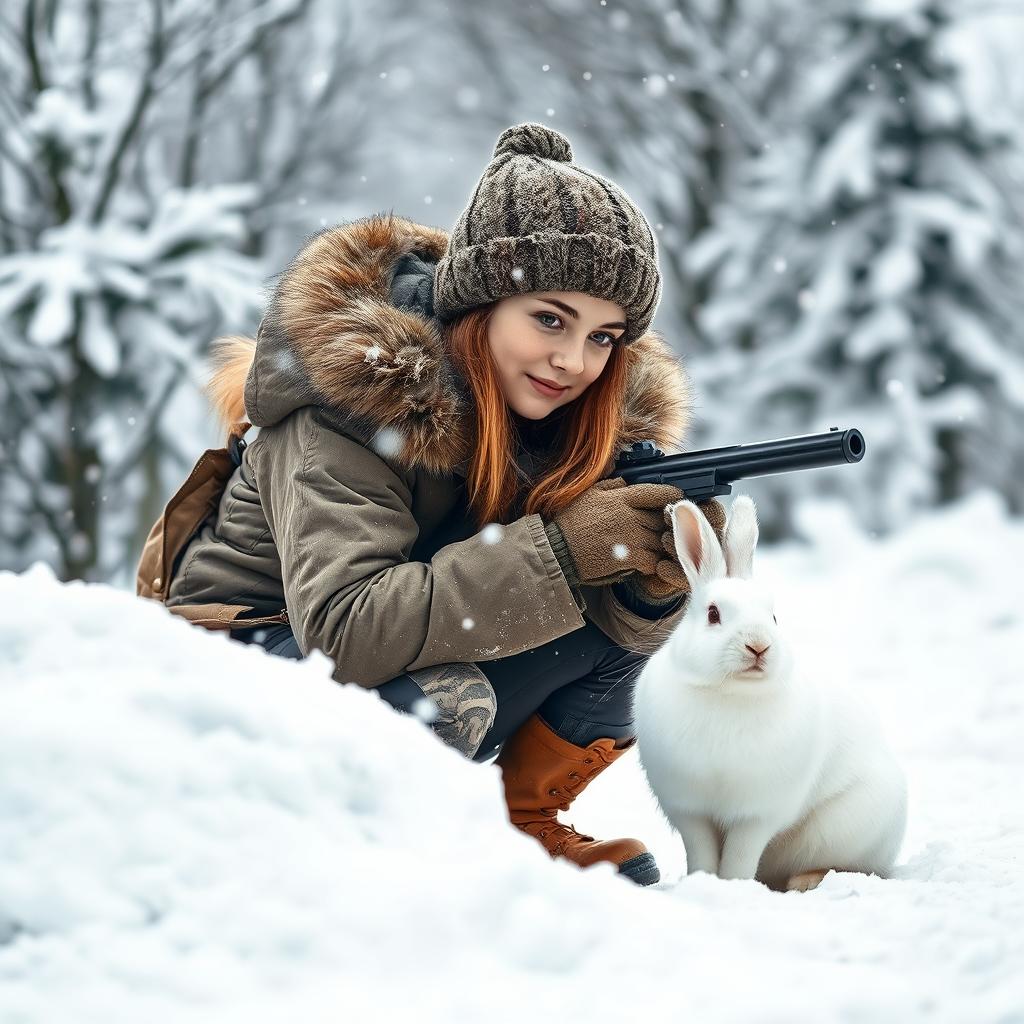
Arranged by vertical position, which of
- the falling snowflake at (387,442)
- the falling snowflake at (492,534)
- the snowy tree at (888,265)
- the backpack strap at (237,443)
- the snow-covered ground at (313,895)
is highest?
the falling snowflake at (387,442)

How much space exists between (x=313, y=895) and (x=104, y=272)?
4.72 meters

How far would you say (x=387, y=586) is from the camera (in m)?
2.43

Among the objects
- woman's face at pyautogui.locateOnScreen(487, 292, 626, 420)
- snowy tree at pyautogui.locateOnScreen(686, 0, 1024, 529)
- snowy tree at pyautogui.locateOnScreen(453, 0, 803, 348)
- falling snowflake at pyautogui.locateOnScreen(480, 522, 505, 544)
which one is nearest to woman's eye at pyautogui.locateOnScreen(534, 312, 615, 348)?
woman's face at pyautogui.locateOnScreen(487, 292, 626, 420)

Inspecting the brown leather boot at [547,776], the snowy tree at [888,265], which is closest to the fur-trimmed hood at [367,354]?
the brown leather boot at [547,776]

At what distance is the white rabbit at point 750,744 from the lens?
2.33 m

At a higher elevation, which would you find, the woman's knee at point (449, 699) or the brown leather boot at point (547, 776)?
the woman's knee at point (449, 699)

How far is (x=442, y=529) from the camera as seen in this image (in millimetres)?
2838

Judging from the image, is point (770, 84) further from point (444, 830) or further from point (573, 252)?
point (444, 830)

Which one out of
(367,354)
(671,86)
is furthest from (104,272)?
(671,86)

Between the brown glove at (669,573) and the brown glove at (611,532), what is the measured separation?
2 cm

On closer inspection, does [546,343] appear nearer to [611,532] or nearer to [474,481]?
[474,481]

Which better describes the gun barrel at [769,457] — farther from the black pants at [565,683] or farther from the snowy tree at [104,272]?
the snowy tree at [104,272]

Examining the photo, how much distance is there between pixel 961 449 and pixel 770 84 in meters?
4.74

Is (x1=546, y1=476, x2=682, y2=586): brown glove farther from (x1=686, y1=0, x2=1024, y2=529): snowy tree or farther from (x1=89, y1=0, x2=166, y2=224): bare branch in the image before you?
(x1=686, y1=0, x2=1024, y2=529): snowy tree
